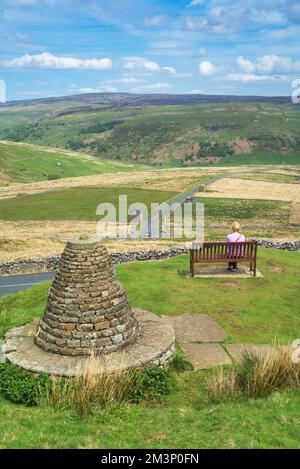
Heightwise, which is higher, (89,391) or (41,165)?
(89,391)

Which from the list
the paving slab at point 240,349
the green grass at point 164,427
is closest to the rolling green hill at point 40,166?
the paving slab at point 240,349

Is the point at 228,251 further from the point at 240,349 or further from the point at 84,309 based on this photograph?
the point at 84,309

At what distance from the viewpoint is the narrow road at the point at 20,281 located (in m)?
25.8

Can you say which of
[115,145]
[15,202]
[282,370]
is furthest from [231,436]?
[115,145]

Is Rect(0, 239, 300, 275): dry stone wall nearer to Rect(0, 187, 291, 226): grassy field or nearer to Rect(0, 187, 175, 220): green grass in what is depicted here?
Rect(0, 187, 291, 226): grassy field

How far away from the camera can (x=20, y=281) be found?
90.6 feet

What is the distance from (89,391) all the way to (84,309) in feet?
8.32

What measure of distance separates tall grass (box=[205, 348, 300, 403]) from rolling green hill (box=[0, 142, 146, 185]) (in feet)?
335

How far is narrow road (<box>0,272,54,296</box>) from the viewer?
25772 mm

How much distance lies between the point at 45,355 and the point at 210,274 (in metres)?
8.85

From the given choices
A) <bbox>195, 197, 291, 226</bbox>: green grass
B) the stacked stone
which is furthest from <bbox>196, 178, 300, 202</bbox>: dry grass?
the stacked stone

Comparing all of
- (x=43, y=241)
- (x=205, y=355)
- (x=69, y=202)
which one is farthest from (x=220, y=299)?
(x=69, y=202)

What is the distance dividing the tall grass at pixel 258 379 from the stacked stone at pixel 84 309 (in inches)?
110

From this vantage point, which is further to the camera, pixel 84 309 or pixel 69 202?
pixel 69 202
